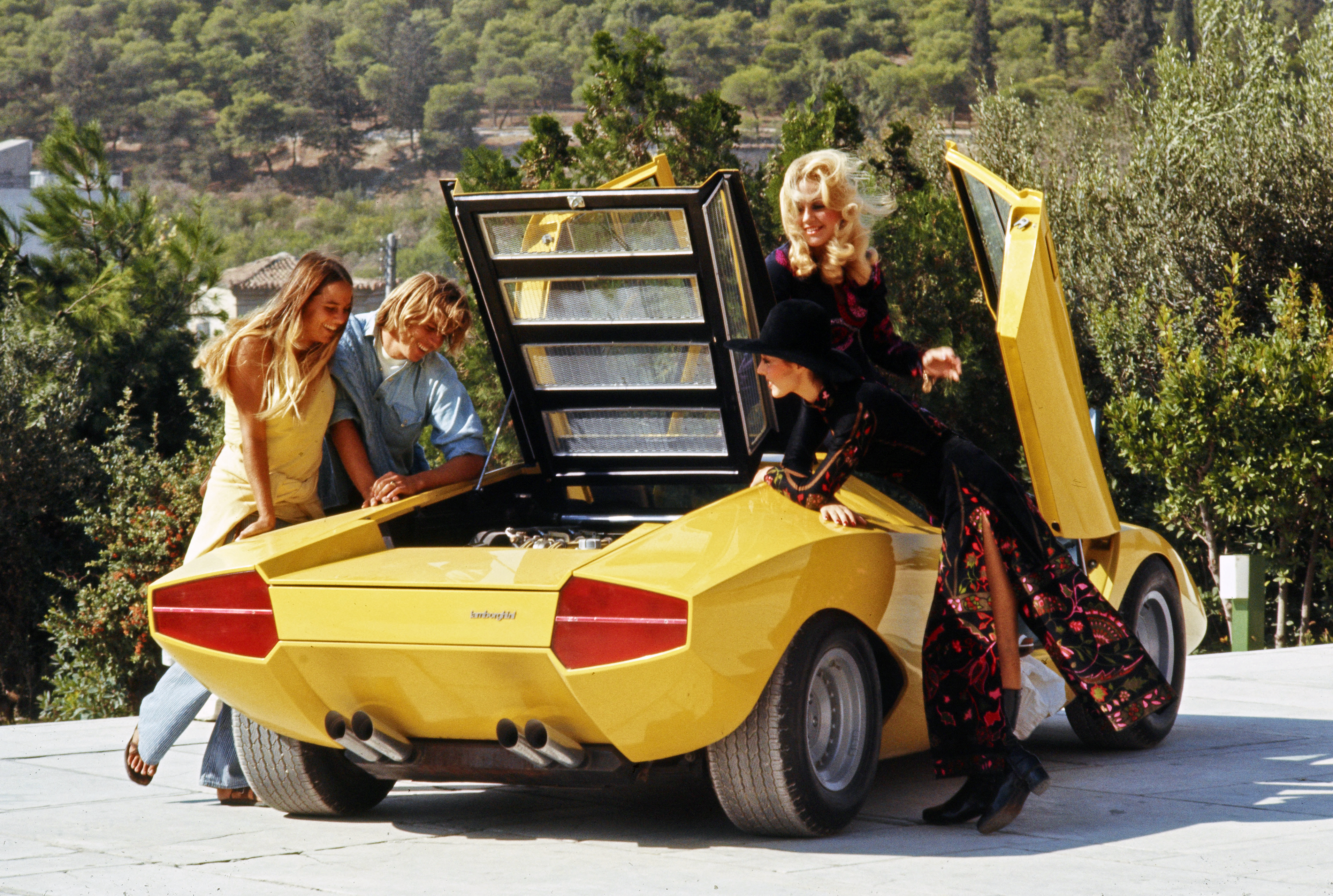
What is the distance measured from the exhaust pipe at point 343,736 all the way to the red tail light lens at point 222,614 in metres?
0.27

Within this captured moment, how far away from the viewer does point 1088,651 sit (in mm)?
4223

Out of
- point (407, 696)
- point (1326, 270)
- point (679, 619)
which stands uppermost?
point (679, 619)

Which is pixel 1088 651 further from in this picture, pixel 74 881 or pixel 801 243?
pixel 74 881

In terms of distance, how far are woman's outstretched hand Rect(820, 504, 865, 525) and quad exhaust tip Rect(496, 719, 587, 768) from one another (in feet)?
3.16

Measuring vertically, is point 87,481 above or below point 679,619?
below

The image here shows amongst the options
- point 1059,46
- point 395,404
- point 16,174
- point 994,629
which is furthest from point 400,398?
point 1059,46

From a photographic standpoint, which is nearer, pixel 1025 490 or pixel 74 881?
pixel 74 881

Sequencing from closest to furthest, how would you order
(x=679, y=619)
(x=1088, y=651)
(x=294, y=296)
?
(x=679, y=619)
(x=1088, y=651)
(x=294, y=296)

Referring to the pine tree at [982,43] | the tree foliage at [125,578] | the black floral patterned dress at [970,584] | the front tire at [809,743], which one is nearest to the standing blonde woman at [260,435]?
the black floral patterned dress at [970,584]

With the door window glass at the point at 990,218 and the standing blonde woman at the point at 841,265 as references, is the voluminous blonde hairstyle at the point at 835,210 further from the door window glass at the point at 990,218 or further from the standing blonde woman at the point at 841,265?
the door window glass at the point at 990,218

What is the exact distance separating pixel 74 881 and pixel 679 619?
1648mm

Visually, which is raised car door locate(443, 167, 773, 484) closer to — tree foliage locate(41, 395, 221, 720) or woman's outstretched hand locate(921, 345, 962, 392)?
woman's outstretched hand locate(921, 345, 962, 392)

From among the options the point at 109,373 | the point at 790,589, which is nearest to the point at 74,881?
the point at 790,589

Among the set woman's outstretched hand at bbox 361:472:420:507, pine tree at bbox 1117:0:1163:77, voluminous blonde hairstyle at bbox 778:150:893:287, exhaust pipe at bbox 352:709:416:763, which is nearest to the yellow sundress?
woman's outstretched hand at bbox 361:472:420:507
